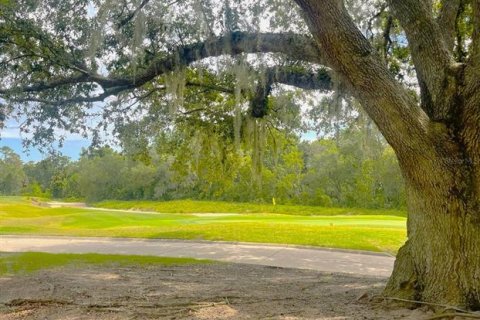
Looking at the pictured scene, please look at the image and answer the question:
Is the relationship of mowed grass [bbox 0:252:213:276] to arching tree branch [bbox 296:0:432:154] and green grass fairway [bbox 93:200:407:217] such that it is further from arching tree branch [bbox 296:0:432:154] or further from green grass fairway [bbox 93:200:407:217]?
green grass fairway [bbox 93:200:407:217]

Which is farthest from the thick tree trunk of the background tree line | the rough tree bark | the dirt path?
the dirt path

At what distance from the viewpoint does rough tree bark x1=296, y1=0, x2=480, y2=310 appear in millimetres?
3283

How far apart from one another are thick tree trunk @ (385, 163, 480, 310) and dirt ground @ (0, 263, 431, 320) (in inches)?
10.7

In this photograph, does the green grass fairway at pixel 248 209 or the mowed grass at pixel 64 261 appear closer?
the mowed grass at pixel 64 261

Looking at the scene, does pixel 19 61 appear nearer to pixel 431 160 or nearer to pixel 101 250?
pixel 101 250

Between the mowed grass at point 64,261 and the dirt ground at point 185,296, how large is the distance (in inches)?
25.3

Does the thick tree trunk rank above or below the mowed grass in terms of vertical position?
above

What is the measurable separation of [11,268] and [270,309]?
4678 mm

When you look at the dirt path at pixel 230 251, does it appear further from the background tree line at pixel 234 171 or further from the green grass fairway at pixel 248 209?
the green grass fairway at pixel 248 209

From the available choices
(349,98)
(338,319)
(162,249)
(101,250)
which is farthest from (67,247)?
(338,319)

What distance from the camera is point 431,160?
3.29 meters

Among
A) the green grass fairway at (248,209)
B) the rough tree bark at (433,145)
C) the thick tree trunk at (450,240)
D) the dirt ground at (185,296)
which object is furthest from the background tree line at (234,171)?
the thick tree trunk at (450,240)

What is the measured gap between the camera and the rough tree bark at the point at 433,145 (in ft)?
10.8

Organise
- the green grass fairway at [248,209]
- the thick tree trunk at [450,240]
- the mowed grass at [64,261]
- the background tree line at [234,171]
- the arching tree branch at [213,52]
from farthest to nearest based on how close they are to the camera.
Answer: the green grass fairway at [248,209], the background tree line at [234,171], the mowed grass at [64,261], the arching tree branch at [213,52], the thick tree trunk at [450,240]
